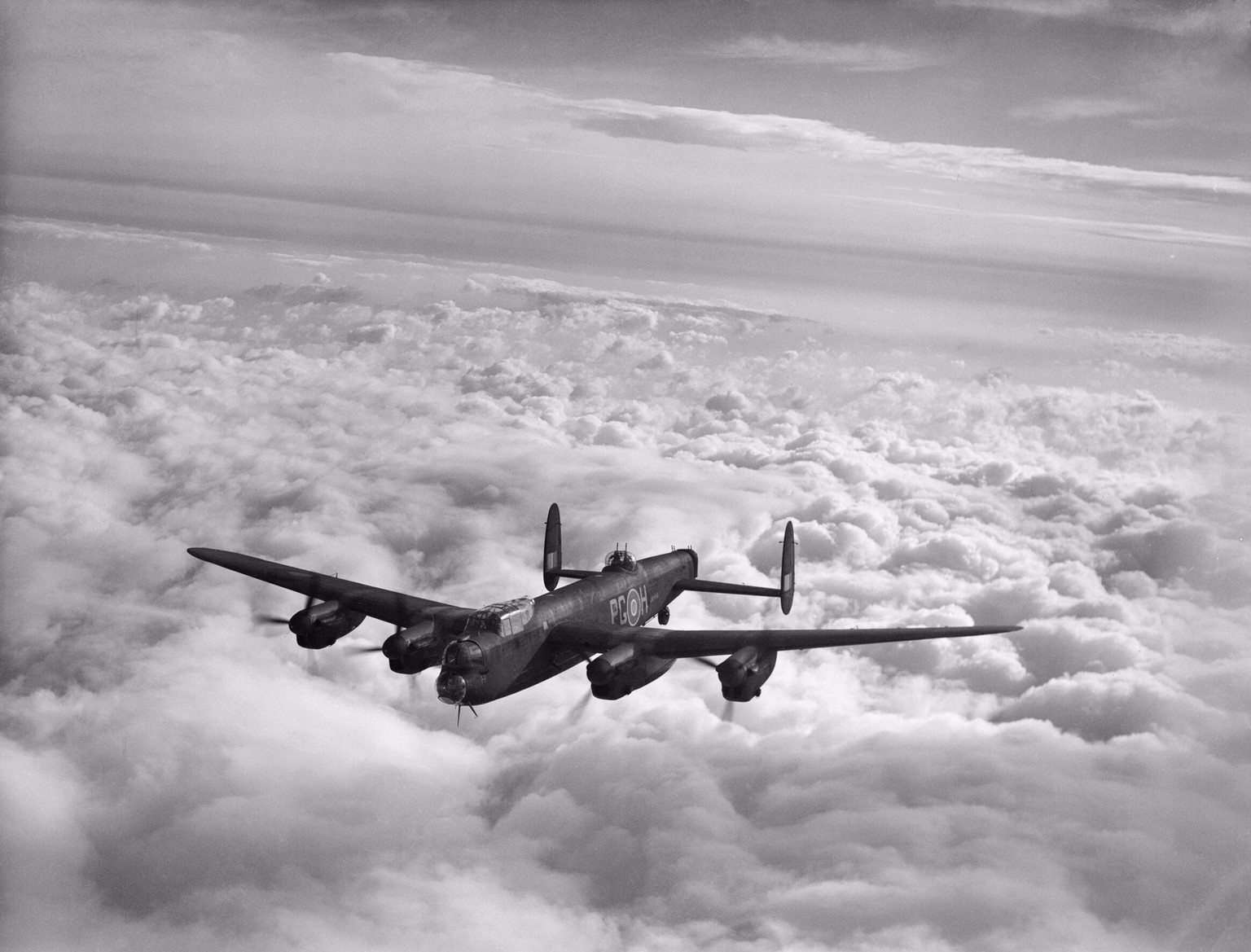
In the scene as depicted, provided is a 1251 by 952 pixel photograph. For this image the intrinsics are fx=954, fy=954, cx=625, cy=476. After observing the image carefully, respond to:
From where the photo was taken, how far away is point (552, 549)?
174 feet

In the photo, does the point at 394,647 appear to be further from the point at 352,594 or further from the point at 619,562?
the point at 619,562

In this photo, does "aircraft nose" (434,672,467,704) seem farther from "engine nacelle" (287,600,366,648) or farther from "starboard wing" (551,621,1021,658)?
"engine nacelle" (287,600,366,648)

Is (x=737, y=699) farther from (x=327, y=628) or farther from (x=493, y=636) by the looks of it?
(x=327, y=628)

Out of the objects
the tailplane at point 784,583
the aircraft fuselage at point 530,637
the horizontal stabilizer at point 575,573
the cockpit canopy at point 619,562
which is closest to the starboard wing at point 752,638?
the aircraft fuselage at point 530,637

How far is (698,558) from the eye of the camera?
5966cm

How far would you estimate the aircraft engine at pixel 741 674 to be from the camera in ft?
125

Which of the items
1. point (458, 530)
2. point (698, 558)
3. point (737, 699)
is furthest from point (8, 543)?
point (737, 699)

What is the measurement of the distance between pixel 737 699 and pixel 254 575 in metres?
26.1

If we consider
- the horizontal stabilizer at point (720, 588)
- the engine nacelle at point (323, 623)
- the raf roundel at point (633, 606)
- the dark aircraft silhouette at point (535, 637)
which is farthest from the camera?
the horizontal stabilizer at point (720, 588)

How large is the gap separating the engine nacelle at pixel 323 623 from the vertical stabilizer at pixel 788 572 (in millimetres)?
24000

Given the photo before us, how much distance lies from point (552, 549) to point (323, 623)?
44.4 feet

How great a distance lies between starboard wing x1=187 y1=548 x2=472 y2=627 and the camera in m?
44.2

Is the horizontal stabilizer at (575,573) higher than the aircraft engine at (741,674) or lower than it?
lower

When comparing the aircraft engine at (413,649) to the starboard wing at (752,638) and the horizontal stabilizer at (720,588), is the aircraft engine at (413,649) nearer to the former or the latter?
the starboard wing at (752,638)
